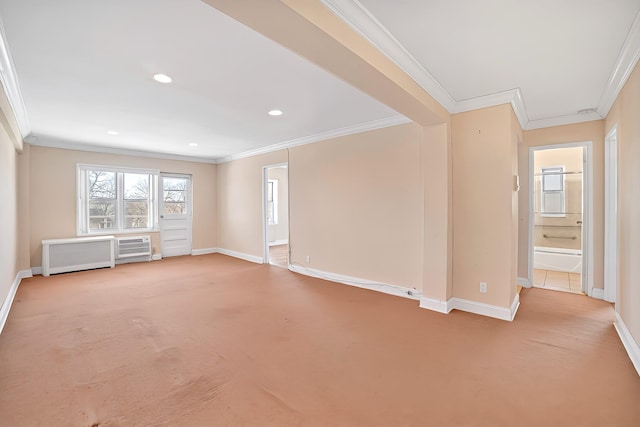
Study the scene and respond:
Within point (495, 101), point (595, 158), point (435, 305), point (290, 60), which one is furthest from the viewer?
point (595, 158)

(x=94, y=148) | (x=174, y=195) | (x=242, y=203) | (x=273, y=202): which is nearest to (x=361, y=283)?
(x=242, y=203)

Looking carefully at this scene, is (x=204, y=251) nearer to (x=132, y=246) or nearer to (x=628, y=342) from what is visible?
(x=132, y=246)

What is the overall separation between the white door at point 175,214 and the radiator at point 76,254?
1.21 meters

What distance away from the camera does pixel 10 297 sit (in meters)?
3.73

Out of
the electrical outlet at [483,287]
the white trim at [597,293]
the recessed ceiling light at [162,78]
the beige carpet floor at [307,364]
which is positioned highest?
the recessed ceiling light at [162,78]

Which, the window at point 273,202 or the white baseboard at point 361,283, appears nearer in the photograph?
the white baseboard at point 361,283

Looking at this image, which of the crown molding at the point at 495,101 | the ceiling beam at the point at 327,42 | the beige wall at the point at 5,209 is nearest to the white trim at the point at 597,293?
the crown molding at the point at 495,101

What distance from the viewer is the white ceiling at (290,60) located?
183 cm

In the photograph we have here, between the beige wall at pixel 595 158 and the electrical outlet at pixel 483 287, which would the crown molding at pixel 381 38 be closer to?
the electrical outlet at pixel 483 287

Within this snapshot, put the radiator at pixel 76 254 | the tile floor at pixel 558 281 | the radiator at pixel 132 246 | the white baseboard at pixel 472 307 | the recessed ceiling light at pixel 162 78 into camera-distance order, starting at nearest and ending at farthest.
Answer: the recessed ceiling light at pixel 162 78
the white baseboard at pixel 472 307
the tile floor at pixel 558 281
the radiator at pixel 76 254
the radiator at pixel 132 246

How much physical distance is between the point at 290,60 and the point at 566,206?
643 centimetres

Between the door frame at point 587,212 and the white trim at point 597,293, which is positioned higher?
the door frame at point 587,212

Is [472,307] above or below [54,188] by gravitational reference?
below

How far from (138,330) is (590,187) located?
18.8 ft
